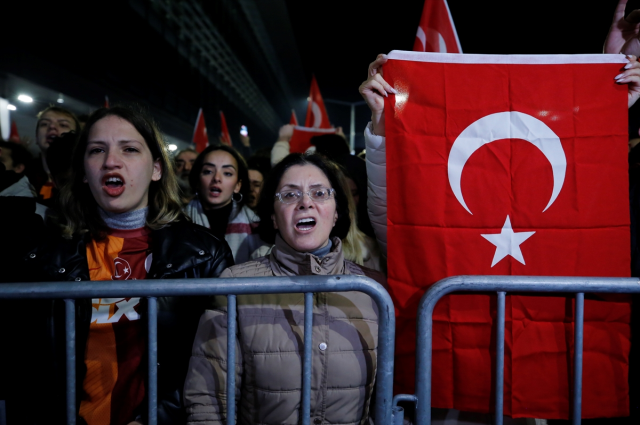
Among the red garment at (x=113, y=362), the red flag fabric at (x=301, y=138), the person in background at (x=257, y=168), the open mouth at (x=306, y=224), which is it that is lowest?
the red garment at (x=113, y=362)

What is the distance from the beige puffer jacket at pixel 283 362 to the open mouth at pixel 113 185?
74 centimetres

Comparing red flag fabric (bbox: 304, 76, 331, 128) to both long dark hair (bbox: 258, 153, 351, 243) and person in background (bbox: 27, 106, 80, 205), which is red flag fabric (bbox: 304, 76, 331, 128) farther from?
long dark hair (bbox: 258, 153, 351, 243)

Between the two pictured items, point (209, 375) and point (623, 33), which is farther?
point (623, 33)

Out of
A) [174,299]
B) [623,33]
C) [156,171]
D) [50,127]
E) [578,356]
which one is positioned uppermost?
[623,33]

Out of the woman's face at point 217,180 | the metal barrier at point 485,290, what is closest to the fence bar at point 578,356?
the metal barrier at point 485,290

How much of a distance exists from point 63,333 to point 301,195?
3.99ft

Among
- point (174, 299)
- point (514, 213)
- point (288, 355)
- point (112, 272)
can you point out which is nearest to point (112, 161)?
point (112, 272)

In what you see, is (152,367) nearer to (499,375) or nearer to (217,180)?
(499,375)

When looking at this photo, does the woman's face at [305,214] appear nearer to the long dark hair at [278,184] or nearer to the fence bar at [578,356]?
the long dark hair at [278,184]

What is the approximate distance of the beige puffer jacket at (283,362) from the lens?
1549 millimetres

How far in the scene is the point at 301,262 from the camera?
1.75m

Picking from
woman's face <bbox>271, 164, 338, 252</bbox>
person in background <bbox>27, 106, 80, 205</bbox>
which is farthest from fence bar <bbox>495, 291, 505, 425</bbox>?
person in background <bbox>27, 106, 80, 205</bbox>

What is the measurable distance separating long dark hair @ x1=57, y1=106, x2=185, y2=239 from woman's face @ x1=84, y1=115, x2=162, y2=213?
5 cm

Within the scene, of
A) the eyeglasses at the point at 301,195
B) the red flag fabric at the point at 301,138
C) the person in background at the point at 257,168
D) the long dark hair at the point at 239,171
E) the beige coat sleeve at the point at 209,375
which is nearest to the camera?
the beige coat sleeve at the point at 209,375
